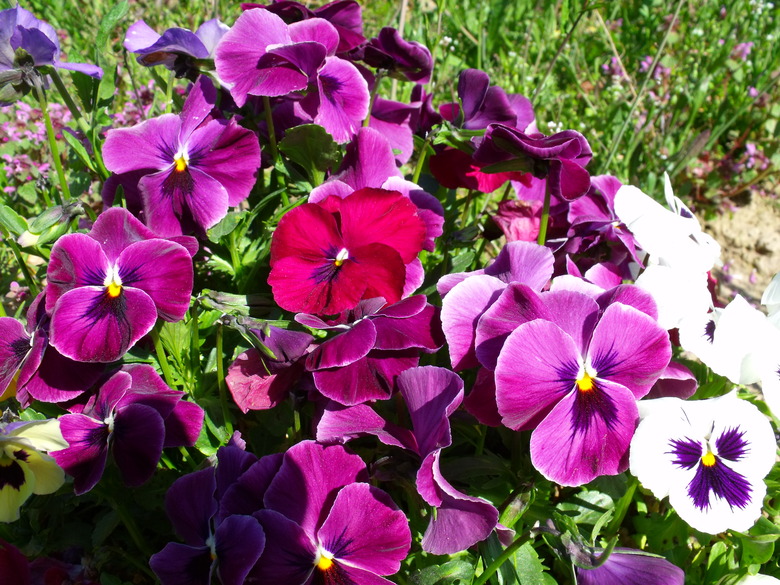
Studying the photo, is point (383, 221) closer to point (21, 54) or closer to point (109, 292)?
point (109, 292)

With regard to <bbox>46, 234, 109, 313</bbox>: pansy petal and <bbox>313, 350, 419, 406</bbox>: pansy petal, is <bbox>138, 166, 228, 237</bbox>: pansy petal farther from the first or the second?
<bbox>313, 350, 419, 406</bbox>: pansy petal

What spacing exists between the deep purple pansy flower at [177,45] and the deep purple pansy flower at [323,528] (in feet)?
2.89

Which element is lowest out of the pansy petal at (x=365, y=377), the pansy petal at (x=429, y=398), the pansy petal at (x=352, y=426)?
the pansy petal at (x=352, y=426)

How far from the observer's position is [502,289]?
119cm

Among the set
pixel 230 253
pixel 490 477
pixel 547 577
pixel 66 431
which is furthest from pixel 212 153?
pixel 547 577

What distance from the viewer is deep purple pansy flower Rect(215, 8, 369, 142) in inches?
52.7

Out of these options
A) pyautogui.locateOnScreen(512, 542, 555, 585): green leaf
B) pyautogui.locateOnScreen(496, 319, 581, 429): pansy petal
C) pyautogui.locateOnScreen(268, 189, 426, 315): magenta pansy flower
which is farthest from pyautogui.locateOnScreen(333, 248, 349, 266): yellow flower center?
pyautogui.locateOnScreen(512, 542, 555, 585): green leaf

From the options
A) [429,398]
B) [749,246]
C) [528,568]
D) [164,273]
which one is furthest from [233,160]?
[749,246]

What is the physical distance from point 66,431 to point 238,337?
0.43 meters

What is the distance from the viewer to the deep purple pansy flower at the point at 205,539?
0.99 meters

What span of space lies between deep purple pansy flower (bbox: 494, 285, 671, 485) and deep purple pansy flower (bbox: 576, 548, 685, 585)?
7.5 inches

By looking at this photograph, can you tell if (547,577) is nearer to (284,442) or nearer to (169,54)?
(284,442)

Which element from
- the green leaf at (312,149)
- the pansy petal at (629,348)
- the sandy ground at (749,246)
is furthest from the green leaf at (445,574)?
the sandy ground at (749,246)

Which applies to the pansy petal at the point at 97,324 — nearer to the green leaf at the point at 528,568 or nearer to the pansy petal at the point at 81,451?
the pansy petal at the point at 81,451
